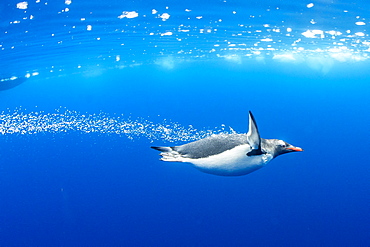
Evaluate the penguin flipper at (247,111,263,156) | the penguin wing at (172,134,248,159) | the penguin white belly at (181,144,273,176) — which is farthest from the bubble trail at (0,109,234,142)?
the penguin flipper at (247,111,263,156)

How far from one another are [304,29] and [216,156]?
1332cm

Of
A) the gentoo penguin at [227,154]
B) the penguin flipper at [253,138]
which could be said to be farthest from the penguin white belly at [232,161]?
the penguin flipper at [253,138]

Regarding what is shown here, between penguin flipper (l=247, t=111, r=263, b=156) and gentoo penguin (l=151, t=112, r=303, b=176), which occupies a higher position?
penguin flipper (l=247, t=111, r=263, b=156)

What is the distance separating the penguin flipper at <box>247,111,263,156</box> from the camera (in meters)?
3.30

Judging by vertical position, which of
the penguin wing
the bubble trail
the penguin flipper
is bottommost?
the bubble trail

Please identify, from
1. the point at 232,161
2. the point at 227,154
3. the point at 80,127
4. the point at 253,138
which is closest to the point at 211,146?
the point at 227,154

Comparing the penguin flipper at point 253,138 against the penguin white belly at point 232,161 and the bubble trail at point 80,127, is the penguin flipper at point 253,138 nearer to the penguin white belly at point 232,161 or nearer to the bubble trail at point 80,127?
the penguin white belly at point 232,161

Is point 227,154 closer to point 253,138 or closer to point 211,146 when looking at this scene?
point 211,146

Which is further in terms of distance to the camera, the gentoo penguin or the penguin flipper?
the gentoo penguin

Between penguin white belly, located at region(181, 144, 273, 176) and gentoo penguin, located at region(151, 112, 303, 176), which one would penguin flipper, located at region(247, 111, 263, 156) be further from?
penguin white belly, located at region(181, 144, 273, 176)

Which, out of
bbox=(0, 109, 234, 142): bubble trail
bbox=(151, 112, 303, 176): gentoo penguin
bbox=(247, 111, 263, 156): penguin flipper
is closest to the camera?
bbox=(247, 111, 263, 156): penguin flipper

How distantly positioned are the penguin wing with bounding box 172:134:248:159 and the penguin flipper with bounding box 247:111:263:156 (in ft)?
0.63

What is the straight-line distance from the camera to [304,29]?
13359 mm

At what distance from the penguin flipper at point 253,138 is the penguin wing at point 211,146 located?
0.19 meters
